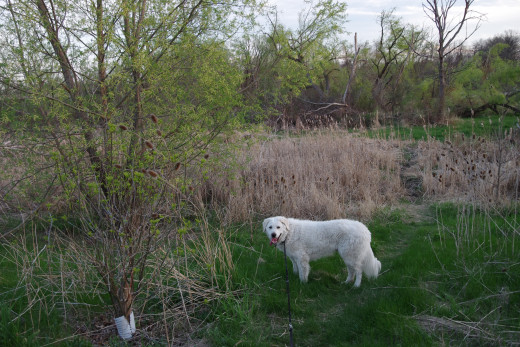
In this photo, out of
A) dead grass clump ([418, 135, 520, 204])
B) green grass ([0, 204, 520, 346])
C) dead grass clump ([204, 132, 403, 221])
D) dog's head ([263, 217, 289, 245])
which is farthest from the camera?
dead grass clump ([204, 132, 403, 221])

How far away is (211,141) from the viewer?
19.6 feet

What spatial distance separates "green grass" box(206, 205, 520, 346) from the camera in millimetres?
3676

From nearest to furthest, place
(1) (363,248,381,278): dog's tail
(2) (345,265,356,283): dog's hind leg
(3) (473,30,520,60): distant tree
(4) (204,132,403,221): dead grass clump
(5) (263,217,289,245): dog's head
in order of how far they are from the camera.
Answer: (1) (363,248,381,278): dog's tail, (5) (263,217,289,245): dog's head, (2) (345,265,356,283): dog's hind leg, (4) (204,132,403,221): dead grass clump, (3) (473,30,520,60): distant tree

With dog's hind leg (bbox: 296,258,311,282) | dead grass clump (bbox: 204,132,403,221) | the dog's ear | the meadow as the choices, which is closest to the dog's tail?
the meadow

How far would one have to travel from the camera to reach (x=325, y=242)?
16.3 feet

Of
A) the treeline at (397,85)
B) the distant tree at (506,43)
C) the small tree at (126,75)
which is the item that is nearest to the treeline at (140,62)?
the small tree at (126,75)

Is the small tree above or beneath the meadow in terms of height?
above

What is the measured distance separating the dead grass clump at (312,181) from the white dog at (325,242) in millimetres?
2007

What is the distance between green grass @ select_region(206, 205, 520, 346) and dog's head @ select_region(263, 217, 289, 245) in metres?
0.52

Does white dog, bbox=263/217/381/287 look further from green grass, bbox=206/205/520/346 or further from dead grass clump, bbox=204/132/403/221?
dead grass clump, bbox=204/132/403/221

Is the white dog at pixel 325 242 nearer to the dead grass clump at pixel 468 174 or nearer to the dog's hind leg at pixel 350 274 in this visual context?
the dog's hind leg at pixel 350 274

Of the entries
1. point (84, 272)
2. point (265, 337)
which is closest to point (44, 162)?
point (84, 272)

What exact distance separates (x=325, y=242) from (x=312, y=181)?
3.22 meters

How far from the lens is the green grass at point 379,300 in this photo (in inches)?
145
